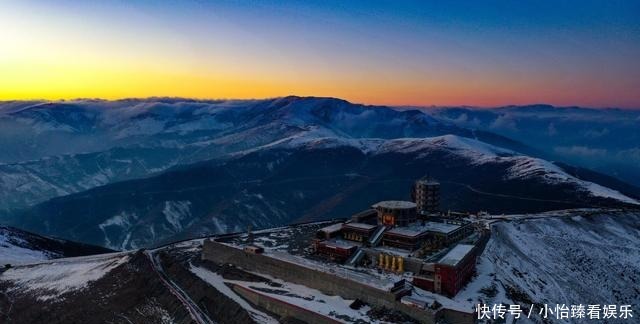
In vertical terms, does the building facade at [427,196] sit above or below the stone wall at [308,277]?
above

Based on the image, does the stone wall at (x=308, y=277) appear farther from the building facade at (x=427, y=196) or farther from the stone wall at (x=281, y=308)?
the building facade at (x=427, y=196)

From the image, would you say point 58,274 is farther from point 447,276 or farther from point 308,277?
point 447,276

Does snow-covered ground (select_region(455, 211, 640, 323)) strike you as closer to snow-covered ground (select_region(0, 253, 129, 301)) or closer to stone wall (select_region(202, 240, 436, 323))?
stone wall (select_region(202, 240, 436, 323))

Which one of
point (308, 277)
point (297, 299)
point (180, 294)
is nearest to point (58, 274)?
point (180, 294)

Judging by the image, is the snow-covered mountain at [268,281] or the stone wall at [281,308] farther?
the snow-covered mountain at [268,281]

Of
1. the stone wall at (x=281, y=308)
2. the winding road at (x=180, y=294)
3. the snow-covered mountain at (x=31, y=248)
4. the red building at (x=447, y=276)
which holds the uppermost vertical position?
the red building at (x=447, y=276)

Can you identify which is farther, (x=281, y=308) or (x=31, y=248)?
(x=31, y=248)

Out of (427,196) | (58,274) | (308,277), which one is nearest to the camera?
(308,277)

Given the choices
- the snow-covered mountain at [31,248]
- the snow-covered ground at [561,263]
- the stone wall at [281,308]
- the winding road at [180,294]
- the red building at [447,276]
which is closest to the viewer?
the stone wall at [281,308]

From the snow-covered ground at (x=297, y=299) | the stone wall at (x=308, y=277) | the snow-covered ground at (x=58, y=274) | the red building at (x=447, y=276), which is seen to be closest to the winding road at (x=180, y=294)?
the snow-covered ground at (x=297, y=299)

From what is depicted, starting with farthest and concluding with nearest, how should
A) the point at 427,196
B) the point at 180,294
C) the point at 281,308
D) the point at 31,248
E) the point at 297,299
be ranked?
the point at 31,248 → the point at 427,196 → the point at 180,294 → the point at 297,299 → the point at 281,308

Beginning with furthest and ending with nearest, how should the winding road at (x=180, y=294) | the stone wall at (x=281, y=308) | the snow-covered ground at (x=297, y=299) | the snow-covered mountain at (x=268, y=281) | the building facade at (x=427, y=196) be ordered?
1. the building facade at (x=427, y=196)
2. the snow-covered mountain at (x=268, y=281)
3. the winding road at (x=180, y=294)
4. the snow-covered ground at (x=297, y=299)
5. the stone wall at (x=281, y=308)
